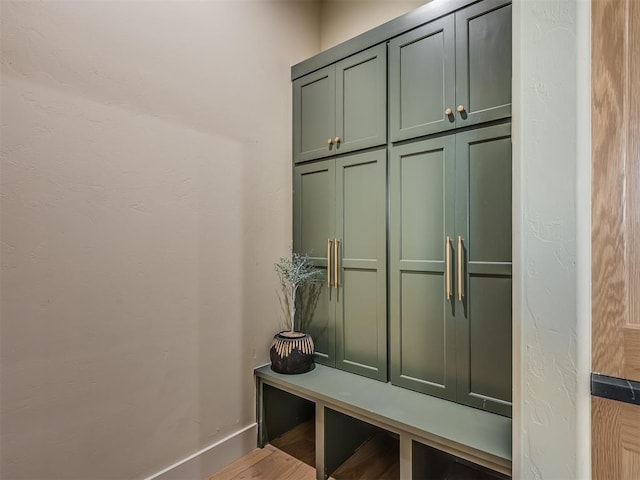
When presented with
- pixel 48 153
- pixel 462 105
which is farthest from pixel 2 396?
pixel 462 105

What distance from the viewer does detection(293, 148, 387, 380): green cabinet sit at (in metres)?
1.89

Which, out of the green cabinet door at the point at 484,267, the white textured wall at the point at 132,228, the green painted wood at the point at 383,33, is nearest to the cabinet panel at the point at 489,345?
the green cabinet door at the point at 484,267

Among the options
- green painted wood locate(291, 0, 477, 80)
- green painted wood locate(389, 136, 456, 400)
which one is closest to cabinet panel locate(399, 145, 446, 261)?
green painted wood locate(389, 136, 456, 400)

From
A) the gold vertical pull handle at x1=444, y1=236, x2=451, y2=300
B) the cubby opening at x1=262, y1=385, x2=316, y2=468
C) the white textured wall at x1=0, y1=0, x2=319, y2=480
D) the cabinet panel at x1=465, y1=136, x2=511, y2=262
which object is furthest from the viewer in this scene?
the cubby opening at x1=262, y1=385, x2=316, y2=468

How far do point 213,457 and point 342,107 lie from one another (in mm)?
1948

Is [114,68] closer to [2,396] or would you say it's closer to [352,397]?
[2,396]

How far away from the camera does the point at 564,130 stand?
1.00 m

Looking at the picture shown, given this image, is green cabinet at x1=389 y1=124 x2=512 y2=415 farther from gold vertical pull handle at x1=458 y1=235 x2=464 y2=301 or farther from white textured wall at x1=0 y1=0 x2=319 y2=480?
white textured wall at x1=0 y1=0 x2=319 y2=480

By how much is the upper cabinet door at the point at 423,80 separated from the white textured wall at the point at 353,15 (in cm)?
43

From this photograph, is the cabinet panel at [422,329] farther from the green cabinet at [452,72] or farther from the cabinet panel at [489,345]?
the green cabinet at [452,72]

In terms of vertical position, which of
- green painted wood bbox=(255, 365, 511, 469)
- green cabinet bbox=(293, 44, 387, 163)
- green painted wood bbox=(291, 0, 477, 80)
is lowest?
green painted wood bbox=(255, 365, 511, 469)

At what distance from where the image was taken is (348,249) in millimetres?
2012

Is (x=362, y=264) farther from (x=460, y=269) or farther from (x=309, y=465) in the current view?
(x=309, y=465)

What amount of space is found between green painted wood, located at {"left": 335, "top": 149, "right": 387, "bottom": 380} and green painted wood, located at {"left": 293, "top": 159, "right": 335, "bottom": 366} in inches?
2.0
